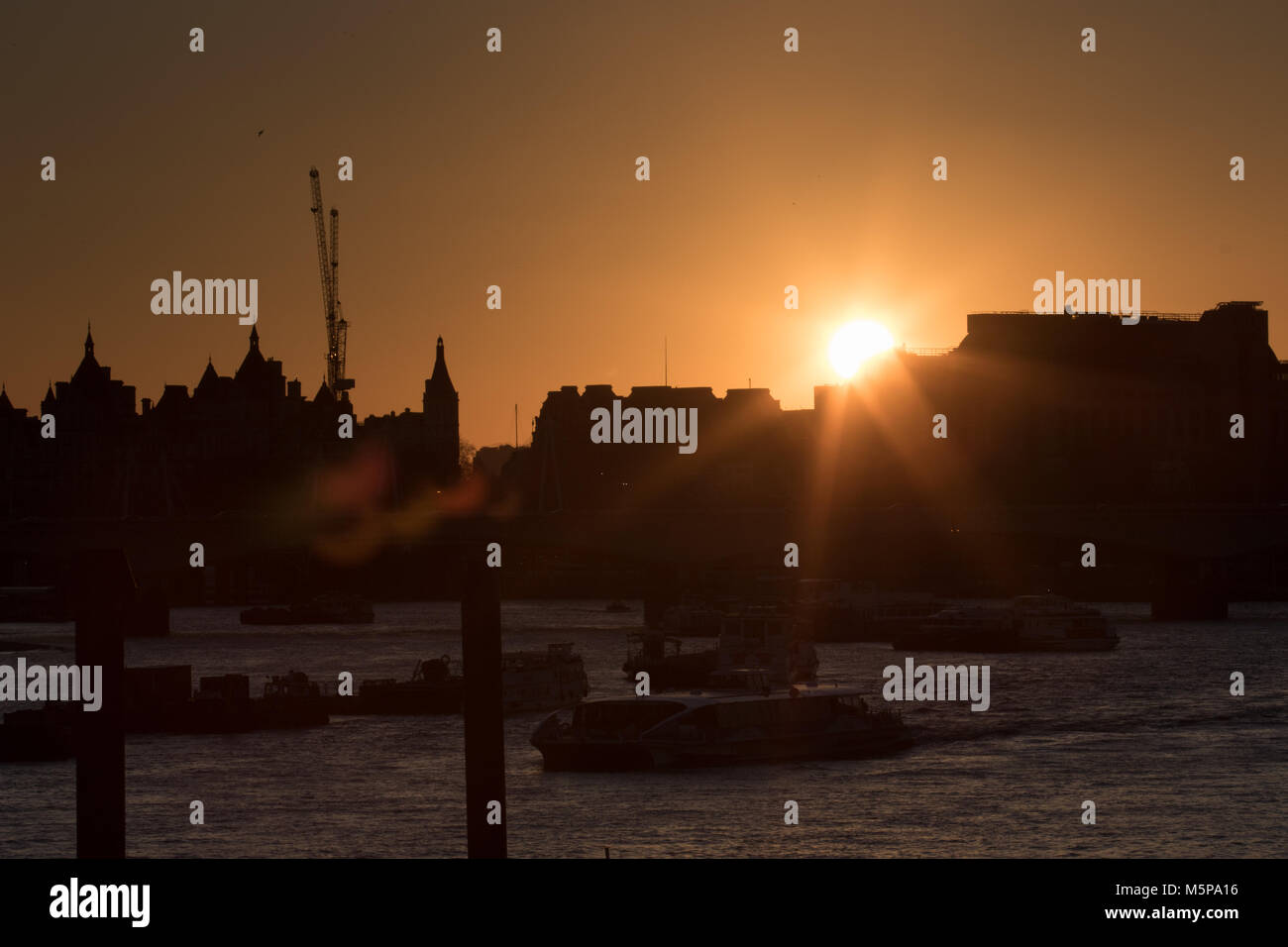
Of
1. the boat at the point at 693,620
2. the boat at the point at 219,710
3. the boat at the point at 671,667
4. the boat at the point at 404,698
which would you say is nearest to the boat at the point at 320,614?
the boat at the point at 693,620

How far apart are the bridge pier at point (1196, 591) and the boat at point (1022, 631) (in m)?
11.4

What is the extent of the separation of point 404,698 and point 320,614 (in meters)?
54.0

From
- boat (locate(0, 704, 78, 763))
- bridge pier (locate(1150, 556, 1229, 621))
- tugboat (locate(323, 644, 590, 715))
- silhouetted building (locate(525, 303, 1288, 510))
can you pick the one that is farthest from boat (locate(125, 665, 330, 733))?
silhouetted building (locate(525, 303, 1288, 510))

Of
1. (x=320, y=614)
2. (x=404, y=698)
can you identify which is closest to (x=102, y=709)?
(x=404, y=698)

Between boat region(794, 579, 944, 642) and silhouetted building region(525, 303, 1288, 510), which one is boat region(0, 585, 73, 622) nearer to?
silhouetted building region(525, 303, 1288, 510)

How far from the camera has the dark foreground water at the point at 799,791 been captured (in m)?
30.1

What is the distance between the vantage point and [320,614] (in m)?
105

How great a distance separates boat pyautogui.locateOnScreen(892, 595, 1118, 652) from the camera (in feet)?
243

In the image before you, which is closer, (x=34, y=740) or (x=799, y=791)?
(x=799, y=791)

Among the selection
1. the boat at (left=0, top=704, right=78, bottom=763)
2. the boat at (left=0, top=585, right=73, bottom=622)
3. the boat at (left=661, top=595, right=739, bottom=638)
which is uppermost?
the boat at (left=0, top=585, right=73, bottom=622)

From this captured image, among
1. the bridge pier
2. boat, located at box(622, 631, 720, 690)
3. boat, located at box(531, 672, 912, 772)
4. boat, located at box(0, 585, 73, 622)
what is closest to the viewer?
boat, located at box(531, 672, 912, 772)

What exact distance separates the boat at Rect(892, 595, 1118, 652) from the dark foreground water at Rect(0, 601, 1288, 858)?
14.2 metres

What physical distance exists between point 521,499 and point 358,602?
52998 mm

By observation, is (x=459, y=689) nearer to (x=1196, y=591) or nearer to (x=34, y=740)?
(x=34, y=740)
